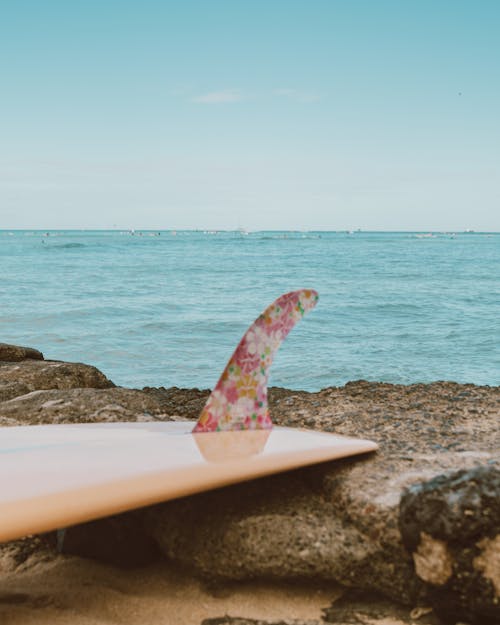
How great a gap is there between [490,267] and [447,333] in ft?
43.6

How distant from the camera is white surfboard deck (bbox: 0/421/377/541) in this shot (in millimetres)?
1607

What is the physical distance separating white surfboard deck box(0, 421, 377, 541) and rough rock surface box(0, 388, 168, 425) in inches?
11.0

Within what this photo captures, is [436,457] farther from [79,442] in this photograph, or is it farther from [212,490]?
[79,442]

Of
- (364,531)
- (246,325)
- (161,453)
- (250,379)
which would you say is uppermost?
(250,379)

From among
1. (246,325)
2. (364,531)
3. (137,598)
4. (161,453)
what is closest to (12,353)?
(161,453)

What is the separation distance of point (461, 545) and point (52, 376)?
94.1 inches

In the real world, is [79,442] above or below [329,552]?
above

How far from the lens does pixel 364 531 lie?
1.76m

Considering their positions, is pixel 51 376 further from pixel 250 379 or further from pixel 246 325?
pixel 246 325

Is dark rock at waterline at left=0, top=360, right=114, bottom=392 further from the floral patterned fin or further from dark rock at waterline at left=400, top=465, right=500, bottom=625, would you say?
dark rock at waterline at left=400, top=465, right=500, bottom=625

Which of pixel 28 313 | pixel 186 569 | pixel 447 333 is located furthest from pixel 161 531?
pixel 28 313

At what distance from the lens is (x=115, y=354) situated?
24.2 ft

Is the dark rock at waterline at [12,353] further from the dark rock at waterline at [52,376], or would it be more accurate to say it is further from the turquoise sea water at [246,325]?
the turquoise sea water at [246,325]

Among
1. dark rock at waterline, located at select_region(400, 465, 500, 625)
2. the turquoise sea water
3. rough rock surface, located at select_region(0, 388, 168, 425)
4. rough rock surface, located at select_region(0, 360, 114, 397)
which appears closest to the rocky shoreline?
dark rock at waterline, located at select_region(400, 465, 500, 625)
